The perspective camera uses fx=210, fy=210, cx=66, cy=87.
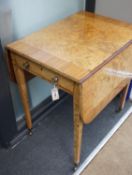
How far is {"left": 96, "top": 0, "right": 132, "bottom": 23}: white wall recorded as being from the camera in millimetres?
1526

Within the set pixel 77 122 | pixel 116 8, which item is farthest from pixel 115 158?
pixel 116 8

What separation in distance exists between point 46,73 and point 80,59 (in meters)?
0.19

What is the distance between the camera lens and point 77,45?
Result: 115 cm

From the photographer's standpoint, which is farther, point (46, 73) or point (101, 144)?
point (101, 144)

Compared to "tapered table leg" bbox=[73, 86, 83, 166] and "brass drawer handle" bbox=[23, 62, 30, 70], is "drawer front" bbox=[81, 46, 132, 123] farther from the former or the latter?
"brass drawer handle" bbox=[23, 62, 30, 70]

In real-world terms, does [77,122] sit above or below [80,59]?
below

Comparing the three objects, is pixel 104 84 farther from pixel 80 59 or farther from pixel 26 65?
pixel 26 65

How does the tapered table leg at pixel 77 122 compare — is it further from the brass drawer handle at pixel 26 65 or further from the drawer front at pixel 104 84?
the brass drawer handle at pixel 26 65

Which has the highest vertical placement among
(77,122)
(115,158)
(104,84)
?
(104,84)

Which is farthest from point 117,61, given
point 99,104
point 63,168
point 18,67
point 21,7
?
point 63,168

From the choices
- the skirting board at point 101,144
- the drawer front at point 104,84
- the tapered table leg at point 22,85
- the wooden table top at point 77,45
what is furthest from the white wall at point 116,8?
the tapered table leg at point 22,85

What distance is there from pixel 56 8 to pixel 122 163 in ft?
3.87

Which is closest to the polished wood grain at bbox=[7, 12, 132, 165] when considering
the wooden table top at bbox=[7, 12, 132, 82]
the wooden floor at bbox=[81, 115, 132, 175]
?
the wooden table top at bbox=[7, 12, 132, 82]

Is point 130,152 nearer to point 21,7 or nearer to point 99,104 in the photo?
point 99,104
